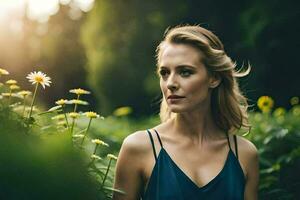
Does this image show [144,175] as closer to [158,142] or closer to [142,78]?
[158,142]

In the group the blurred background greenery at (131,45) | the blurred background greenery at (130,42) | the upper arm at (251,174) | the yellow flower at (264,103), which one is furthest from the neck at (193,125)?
the blurred background greenery at (130,42)

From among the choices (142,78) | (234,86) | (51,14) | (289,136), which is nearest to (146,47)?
(142,78)

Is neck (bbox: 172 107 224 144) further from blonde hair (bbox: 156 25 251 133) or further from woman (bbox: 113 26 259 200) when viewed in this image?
blonde hair (bbox: 156 25 251 133)

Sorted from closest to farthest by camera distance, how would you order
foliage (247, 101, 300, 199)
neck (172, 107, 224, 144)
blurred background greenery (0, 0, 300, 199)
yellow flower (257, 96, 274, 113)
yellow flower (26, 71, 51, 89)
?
yellow flower (26, 71, 51, 89) < neck (172, 107, 224, 144) < foliage (247, 101, 300, 199) < yellow flower (257, 96, 274, 113) < blurred background greenery (0, 0, 300, 199)

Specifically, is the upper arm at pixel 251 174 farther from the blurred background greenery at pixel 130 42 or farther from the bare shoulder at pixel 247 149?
the blurred background greenery at pixel 130 42

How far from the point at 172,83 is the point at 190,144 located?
0.42 meters

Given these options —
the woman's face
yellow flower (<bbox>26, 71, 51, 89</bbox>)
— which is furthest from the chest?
yellow flower (<bbox>26, 71, 51, 89</bbox>)

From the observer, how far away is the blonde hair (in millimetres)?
3465

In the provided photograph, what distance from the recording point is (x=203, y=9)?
20.9 meters

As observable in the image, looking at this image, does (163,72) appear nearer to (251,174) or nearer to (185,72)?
(185,72)

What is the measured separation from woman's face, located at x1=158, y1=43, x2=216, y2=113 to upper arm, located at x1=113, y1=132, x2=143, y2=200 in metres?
0.29

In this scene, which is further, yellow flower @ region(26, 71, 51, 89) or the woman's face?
the woman's face

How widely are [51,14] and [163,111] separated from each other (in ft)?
91.7

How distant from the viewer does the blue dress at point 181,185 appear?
3.30 m
